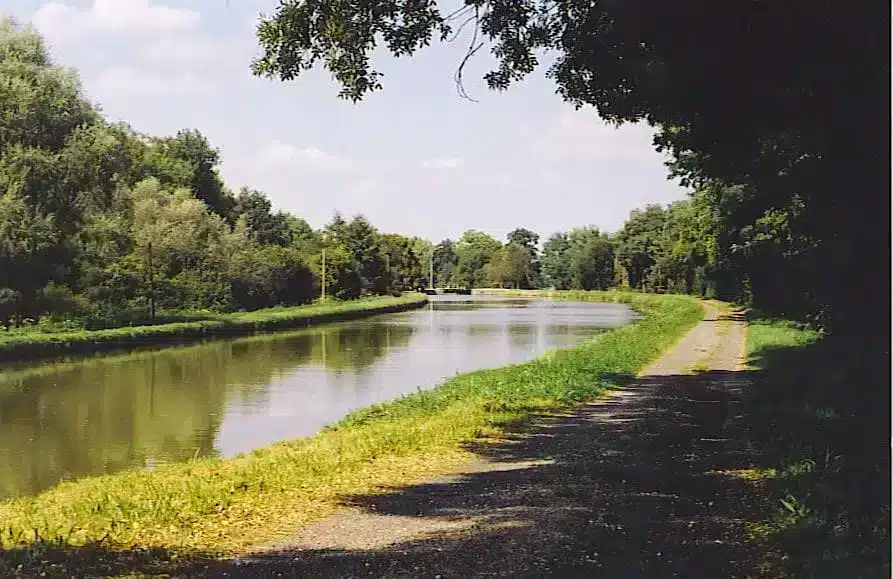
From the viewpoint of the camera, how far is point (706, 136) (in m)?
10.5

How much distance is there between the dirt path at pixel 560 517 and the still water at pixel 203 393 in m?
7.04

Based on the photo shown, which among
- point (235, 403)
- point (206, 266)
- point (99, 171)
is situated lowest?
point (235, 403)

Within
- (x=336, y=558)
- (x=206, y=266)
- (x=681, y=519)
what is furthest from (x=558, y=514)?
(x=206, y=266)

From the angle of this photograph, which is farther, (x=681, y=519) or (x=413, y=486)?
(x=413, y=486)

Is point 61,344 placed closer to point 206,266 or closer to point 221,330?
point 221,330

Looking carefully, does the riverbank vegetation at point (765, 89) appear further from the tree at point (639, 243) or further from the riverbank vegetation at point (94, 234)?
the tree at point (639, 243)

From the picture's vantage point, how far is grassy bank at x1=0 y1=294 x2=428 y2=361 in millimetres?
30609

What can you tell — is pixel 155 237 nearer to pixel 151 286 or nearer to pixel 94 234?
pixel 151 286

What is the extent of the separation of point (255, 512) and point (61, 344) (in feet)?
86.5

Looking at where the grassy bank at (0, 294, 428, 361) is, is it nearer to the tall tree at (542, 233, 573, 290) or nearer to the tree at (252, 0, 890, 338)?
the tree at (252, 0, 890, 338)

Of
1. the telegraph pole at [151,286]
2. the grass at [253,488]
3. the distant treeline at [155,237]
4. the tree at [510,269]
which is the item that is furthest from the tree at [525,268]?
the grass at [253,488]

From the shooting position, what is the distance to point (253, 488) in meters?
9.29

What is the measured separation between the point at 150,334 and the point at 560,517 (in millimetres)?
34063

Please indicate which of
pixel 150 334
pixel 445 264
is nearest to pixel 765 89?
pixel 150 334
